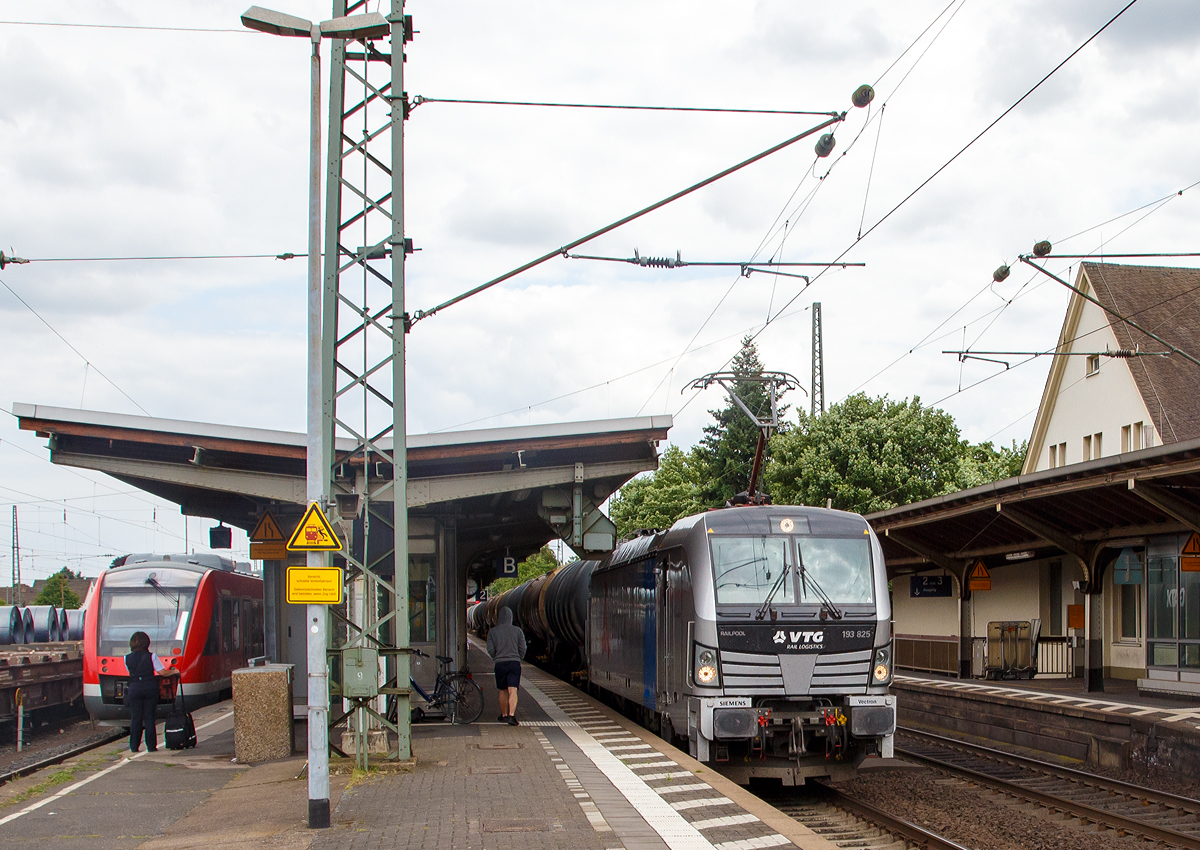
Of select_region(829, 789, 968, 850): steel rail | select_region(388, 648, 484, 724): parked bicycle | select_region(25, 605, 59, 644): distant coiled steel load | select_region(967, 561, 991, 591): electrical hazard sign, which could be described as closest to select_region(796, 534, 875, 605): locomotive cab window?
select_region(829, 789, 968, 850): steel rail

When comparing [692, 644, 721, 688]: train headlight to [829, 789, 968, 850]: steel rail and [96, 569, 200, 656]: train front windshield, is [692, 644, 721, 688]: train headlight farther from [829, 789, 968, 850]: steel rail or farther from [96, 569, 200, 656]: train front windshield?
[96, 569, 200, 656]: train front windshield

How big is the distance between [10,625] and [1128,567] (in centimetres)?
3554

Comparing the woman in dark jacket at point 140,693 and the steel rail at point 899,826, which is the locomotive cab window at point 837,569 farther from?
the woman in dark jacket at point 140,693

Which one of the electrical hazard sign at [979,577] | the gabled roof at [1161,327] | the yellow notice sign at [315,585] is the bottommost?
the electrical hazard sign at [979,577]

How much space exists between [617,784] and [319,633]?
125 inches

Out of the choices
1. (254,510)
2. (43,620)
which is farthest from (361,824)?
(43,620)

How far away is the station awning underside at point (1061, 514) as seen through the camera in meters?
16.8

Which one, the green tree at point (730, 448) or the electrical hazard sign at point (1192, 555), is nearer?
the electrical hazard sign at point (1192, 555)

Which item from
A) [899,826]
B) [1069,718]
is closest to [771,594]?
[899,826]

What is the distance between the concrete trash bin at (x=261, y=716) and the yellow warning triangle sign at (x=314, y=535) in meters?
4.29

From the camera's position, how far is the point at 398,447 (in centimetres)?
1264

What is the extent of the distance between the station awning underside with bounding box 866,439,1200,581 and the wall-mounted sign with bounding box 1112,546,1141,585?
1.35ft

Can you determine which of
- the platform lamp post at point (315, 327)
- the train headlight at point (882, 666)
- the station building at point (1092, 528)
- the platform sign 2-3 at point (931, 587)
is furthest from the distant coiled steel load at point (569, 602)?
the platform lamp post at point (315, 327)

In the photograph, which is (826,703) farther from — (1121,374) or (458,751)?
(1121,374)
